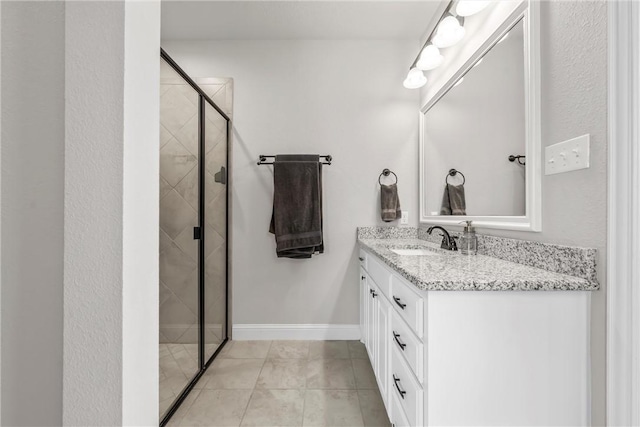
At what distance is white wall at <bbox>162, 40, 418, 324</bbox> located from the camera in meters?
2.24

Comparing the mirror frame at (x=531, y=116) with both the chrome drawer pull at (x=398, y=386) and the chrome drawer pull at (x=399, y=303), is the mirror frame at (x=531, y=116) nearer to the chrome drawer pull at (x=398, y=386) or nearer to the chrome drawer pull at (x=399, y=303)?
the chrome drawer pull at (x=399, y=303)

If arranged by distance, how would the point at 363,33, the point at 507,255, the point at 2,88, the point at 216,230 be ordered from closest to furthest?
the point at 2,88 < the point at 507,255 < the point at 216,230 < the point at 363,33

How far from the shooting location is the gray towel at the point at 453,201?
1.66m

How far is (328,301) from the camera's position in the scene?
224 centimetres

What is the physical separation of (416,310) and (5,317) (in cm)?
116

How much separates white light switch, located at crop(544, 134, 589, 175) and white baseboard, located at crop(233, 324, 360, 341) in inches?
69.5

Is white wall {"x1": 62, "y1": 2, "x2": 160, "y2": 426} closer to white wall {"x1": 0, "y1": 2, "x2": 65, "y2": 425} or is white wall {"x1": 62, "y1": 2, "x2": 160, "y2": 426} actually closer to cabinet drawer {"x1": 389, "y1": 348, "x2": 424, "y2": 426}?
white wall {"x1": 0, "y1": 2, "x2": 65, "y2": 425}

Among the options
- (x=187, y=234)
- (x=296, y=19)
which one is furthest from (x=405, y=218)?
(x=296, y=19)

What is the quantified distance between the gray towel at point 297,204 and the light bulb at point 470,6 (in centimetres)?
120

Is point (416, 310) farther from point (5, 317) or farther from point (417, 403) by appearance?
point (5, 317)

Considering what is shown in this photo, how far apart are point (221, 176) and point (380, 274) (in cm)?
140

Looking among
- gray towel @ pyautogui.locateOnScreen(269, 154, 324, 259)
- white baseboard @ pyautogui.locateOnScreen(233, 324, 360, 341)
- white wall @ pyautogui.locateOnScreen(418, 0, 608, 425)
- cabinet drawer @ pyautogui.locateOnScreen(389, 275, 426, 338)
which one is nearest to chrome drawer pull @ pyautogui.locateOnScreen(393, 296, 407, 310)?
cabinet drawer @ pyautogui.locateOnScreen(389, 275, 426, 338)

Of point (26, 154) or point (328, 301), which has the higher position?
point (26, 154)

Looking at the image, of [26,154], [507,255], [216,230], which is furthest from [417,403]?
[216,230]
